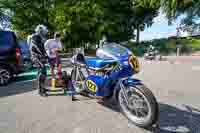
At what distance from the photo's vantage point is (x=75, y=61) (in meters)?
5.50

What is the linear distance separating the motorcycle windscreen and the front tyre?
639 millimetres

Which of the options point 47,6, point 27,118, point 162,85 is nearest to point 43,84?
point 27,118

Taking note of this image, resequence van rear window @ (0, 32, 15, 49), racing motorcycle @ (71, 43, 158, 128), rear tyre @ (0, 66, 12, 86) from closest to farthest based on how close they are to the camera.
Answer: racing motorcycle @ (71, 43, 158, 128), rear tyre @ (0, 66, 12, 86), van rear window @ (0, 32, 15, 49)

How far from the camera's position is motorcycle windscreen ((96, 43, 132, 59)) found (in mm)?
4426

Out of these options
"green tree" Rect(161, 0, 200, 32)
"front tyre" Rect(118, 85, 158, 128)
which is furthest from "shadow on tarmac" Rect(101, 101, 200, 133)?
"green tree" Rect(161, 0, 200, 32)

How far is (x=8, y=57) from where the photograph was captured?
27.7 feet

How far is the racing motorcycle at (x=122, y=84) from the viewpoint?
3.97 m

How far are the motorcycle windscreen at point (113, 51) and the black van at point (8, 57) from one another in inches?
192

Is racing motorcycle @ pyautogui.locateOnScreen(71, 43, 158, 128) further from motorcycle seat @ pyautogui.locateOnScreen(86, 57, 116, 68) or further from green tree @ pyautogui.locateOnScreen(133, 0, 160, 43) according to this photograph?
green tree @ pyautogui.locateOnScreen(133, 0, 160, 43)

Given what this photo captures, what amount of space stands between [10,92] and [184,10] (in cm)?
2590

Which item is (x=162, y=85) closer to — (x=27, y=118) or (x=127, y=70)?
(x=127, y=70)

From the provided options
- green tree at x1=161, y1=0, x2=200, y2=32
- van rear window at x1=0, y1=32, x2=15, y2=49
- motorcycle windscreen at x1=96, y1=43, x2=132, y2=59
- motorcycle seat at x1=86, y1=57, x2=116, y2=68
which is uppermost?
green tree at x1=161, y1=0, x2=200, y2=32

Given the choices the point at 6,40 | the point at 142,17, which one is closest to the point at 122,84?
the point at 6,40

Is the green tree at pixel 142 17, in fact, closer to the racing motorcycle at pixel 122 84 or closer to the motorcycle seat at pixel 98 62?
the motorcycle seat at pixel 98 62
